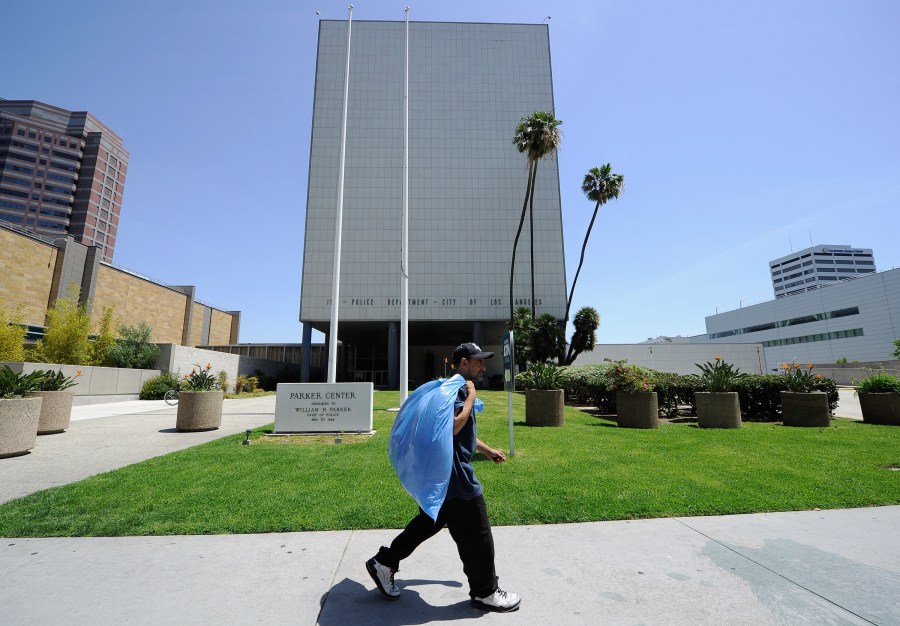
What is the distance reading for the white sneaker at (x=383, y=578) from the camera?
2.83 m

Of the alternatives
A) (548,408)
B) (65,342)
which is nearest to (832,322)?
(548,408)

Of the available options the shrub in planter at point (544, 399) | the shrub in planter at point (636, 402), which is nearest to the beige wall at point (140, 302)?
the shrub in planter at point (544, 399)

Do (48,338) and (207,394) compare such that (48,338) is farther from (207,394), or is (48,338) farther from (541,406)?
(541,406)

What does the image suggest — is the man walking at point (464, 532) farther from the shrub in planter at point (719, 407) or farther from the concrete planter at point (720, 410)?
the concrete planter at point (720, 410)

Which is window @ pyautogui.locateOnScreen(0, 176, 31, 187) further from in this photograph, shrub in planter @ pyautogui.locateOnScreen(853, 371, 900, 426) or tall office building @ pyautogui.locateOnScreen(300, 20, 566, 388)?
shrub in planter @ pyautogui.locateOnScreen(853, 371, 900, 426)

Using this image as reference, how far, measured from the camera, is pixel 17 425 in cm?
776

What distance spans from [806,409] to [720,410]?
2751 millimetres

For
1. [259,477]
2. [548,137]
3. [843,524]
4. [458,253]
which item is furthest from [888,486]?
[458,253]

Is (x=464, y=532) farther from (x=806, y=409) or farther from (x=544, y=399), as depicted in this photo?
(x=806, y=409)

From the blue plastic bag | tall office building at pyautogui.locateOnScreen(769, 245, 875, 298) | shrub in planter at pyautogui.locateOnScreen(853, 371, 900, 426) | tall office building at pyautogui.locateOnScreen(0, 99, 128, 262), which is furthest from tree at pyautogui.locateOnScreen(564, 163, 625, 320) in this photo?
tall office building at pyautogui.locateOnScreen(769, 245, 875, 298)

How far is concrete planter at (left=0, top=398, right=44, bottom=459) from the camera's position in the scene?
7.61 m

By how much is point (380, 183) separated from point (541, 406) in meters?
36.3

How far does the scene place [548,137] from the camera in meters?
33.3

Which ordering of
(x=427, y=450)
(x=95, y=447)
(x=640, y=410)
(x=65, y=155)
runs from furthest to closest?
1. (x=65, y=155)
2. (x=640, y=410)
3. (x=95, y=447)
4. (x=427, y=450)
